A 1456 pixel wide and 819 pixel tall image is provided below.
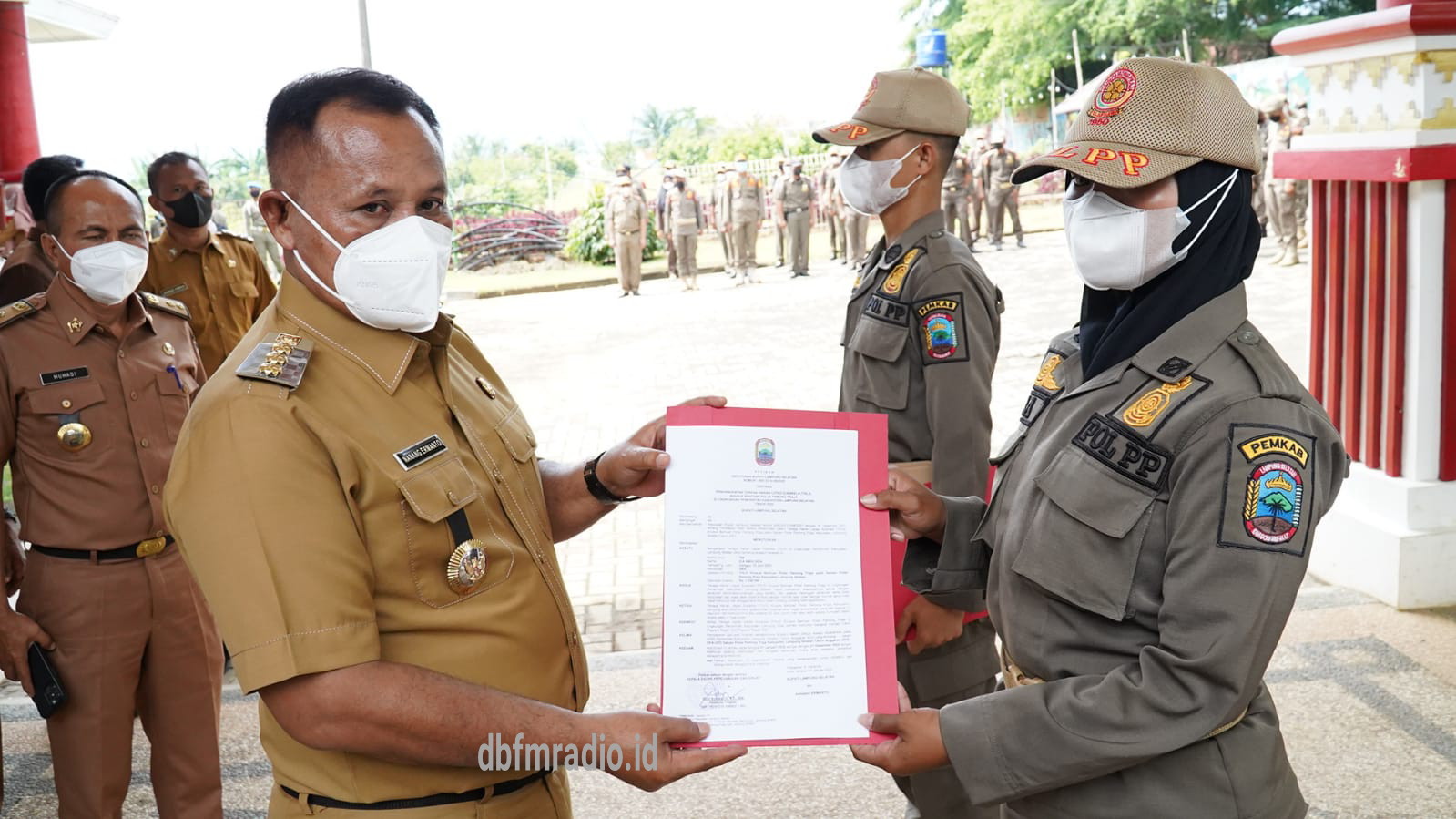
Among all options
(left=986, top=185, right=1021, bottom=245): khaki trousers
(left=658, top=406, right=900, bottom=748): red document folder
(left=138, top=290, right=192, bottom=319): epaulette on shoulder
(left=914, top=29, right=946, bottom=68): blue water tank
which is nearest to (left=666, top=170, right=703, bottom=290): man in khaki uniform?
(left=986, top=185, right=1021, bottom=245): khaki trousers

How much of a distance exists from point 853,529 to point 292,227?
3.46 ft

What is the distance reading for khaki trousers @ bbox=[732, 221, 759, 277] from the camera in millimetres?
20516

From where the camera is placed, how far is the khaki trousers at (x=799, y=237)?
2083 cm

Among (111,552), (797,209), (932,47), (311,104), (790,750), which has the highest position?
(932,47)

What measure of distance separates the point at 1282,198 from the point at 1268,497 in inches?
653

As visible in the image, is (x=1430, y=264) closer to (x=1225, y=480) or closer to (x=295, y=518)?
(x=1225, y=480)

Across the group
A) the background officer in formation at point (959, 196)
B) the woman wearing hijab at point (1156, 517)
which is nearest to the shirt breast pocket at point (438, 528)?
the woman wearing hijab at point (1156, 517)

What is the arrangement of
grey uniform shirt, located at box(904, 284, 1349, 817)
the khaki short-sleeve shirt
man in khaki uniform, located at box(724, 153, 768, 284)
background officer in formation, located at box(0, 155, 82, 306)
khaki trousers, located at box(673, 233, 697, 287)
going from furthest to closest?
man in khaki uniform, located at box(724, 153, 768, 284) → khaki trousers, located at box(673, 233, 697, 287) → background officer in formation, located at box(0, 155, 82, 306) → grey uniform shirt, located at box(904, 284, 1349, 817) → the khaki short-sleeve shirt

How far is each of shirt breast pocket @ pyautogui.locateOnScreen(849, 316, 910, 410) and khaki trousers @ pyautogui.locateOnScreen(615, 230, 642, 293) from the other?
16.2 m

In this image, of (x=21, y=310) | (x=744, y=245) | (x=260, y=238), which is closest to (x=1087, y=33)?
(x=744, y=245)

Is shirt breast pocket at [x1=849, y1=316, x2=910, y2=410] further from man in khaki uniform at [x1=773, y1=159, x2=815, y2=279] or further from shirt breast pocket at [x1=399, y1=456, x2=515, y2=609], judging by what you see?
man in khaki uniform at [x1=773, y1=159, x2=815, y2=279]

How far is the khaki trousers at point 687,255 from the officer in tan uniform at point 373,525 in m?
18.2

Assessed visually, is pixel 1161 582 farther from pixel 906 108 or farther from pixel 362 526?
pixel 906 108

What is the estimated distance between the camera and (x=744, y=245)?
68.0ft
